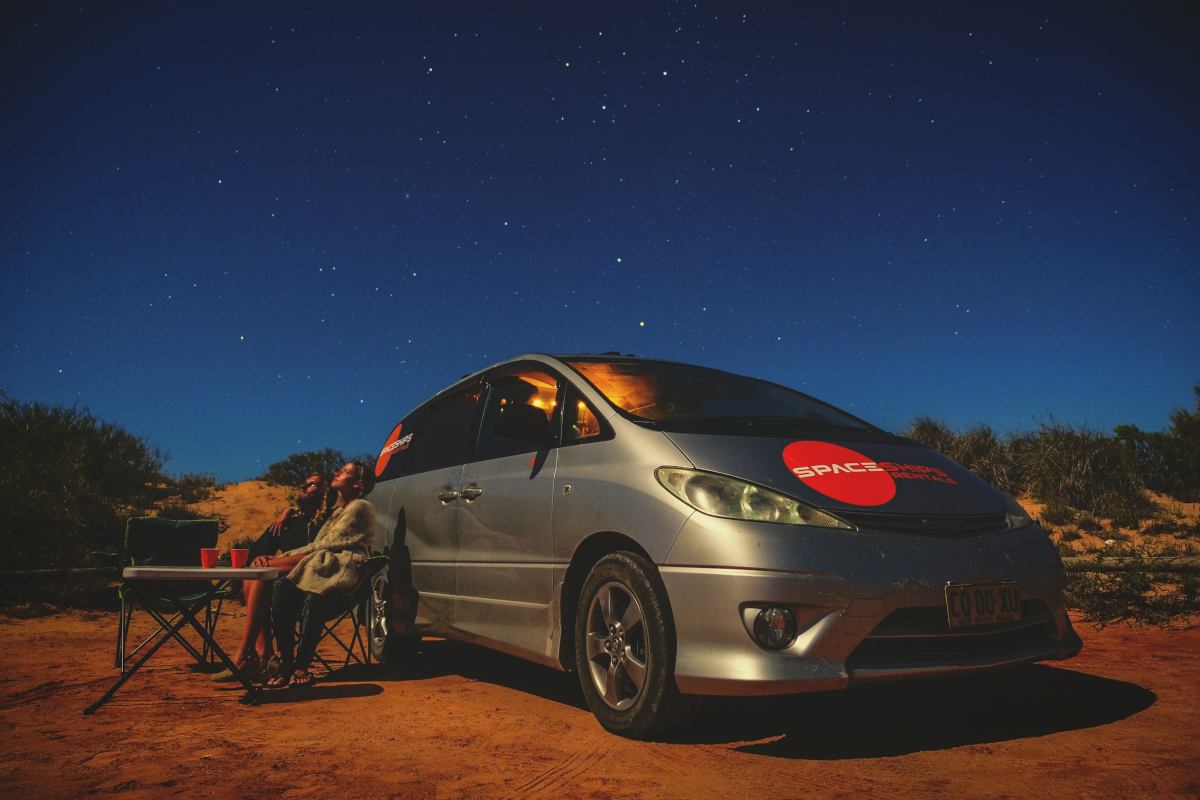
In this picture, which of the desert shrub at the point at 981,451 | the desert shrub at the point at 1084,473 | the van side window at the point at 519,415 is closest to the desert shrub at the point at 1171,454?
the desert shrub at the point at 1084,473

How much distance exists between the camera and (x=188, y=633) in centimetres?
779

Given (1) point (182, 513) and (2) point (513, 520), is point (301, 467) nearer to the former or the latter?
(1) point (182, 513)

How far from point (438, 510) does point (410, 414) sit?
5.17ft

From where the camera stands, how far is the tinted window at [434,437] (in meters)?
5.31

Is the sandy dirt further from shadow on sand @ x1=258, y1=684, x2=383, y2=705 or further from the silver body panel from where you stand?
the silver body panel

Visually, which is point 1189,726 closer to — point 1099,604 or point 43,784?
point 1099,604

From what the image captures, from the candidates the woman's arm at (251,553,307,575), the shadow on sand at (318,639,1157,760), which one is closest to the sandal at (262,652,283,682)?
the woman's arm at (251,553,307,575)

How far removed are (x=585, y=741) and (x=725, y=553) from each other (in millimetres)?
1115

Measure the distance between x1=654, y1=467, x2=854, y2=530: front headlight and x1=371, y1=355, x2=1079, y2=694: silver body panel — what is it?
0.14 ft

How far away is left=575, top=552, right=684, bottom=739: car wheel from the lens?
3205 mm

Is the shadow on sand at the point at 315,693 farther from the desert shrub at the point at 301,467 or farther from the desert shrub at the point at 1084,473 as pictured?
the desert shrub at the point at 301,467

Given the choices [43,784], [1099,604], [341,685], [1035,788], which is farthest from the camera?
[1099,604]

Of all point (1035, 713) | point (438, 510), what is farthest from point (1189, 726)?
point (438, 510)

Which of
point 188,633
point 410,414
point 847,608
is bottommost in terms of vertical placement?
point 188,633
